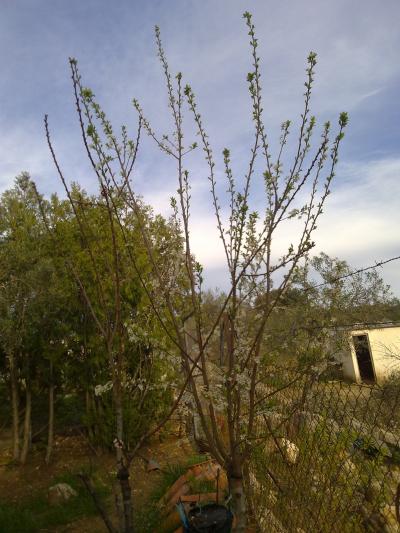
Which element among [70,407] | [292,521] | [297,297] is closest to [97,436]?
[70,407]

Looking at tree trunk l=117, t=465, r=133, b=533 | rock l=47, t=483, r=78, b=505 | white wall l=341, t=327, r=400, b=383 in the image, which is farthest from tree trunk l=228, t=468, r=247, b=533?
white wall l=341, t=327, r=400, b=383

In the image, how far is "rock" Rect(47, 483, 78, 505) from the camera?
209 inches

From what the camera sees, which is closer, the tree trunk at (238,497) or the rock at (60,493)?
the tree trunk at (238,497)

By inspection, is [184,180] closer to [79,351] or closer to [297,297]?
[297,297]

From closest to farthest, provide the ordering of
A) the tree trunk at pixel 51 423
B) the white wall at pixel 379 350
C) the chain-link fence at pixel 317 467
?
the chain-link fence at pixel 317 467 < the tree trunk at pixel 51 423 < the white wall at pixel 379 350

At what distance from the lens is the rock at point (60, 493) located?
530 cm

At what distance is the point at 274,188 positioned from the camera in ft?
6.91

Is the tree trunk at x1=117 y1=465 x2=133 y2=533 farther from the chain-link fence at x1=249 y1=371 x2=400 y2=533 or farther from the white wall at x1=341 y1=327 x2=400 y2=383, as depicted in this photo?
the white wall at x1=341 y1=327 x2=400 y2=383

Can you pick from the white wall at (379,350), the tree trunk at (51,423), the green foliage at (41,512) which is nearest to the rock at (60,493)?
the green foliage at (41,512)

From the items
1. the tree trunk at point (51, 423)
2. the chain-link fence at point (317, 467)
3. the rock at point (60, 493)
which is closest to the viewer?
the chain-link fence at point (317, 467)

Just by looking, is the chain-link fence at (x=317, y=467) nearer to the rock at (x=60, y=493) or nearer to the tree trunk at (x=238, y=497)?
the tree trunk at (x=238, y=497)

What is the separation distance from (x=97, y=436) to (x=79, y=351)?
4.83 feet

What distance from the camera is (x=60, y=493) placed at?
5.38 meters

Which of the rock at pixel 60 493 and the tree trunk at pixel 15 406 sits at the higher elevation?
the tree trunk at pixel 15 406
